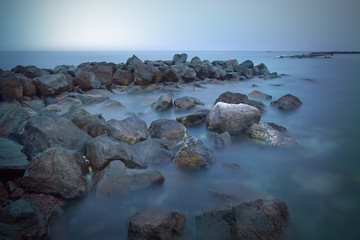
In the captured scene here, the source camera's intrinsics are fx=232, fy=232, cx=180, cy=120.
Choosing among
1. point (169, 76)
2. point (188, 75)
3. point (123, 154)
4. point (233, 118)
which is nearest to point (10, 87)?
point (123, 154)

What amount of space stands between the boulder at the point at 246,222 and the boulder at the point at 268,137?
2.41m

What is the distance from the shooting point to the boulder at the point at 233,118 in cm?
546

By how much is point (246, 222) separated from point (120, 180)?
68.4 inches

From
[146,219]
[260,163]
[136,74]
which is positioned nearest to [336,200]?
[260,163]

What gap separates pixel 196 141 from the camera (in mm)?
3939

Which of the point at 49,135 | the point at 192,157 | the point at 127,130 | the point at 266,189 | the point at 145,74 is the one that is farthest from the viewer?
the point at 145,74

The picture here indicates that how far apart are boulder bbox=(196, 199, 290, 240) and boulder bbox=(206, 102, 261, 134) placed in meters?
2.93

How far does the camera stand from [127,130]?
4707 millimetres

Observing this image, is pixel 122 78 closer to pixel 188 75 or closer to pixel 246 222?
pixel 188 75

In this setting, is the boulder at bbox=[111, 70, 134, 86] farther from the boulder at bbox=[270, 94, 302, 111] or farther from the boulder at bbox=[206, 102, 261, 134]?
the boulder at bbox=[206, 102, 261, 134]

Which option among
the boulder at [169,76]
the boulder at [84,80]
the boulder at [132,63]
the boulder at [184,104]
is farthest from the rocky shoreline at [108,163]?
the boulder at [132,63]

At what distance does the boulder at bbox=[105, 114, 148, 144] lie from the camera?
4.53 m

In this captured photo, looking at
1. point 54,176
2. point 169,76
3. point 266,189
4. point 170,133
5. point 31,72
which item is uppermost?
point 31,72

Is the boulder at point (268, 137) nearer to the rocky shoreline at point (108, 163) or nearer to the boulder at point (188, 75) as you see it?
the rocky shoreline at point (108, 163)
